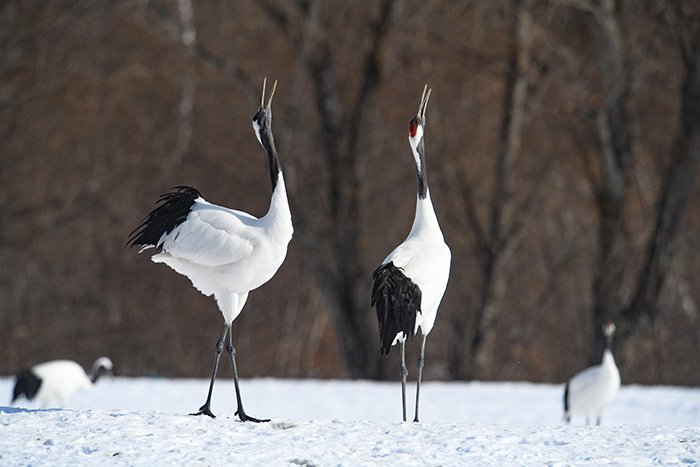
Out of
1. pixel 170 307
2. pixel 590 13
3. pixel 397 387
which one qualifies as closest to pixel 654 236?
pixel 590 13

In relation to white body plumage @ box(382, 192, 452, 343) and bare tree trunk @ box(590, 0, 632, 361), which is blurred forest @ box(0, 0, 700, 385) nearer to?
bare tree trunk @ box(590, 0, 632, 361)

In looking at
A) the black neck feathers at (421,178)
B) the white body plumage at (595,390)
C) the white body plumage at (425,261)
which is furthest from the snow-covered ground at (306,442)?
the white body plumage at (595,390)

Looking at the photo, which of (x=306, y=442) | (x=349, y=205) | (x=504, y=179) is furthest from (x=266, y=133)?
(x=504, y=179)

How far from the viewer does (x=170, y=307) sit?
84.0 feet

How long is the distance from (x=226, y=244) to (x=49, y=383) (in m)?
6.39

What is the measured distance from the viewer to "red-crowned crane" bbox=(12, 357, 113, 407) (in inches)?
513

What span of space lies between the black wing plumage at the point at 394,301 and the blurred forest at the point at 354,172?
10368 millimetres

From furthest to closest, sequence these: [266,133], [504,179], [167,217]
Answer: [504,179] → [266,133] → [167,217]

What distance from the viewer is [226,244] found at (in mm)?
7629

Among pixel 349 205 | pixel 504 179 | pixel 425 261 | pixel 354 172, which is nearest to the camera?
pixel 425 261

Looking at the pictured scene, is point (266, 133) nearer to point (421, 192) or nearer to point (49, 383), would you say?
point (421, 192)

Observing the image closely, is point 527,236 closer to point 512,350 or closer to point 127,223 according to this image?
point 512,350

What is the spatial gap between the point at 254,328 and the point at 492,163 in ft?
20.1

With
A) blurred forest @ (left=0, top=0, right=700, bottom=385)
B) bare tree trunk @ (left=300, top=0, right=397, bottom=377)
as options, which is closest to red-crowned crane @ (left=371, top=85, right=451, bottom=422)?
blurred forest @ (left=0, top=0, right=700, bottom=385)
